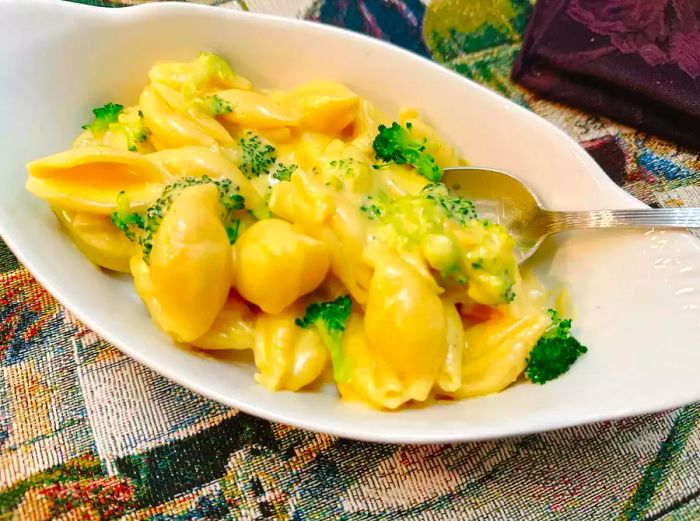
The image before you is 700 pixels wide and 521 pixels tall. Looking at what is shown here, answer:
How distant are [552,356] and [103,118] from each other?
110cm

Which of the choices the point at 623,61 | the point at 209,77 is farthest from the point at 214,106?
the point at 623,61

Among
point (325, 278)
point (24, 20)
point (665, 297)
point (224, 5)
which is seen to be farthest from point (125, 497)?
point (224, 5)

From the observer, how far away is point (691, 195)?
5.69 feet

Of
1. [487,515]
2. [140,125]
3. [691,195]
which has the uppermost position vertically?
[691,195]

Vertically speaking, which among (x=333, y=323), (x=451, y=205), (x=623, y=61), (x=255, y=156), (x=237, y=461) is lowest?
(x=237, y=461)

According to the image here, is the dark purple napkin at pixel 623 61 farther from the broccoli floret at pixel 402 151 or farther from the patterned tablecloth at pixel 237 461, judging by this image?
the patterned tablecloth at pixel 237 461

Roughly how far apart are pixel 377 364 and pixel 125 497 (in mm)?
573

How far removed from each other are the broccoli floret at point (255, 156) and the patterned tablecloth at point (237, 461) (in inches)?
19.7

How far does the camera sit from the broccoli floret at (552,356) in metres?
1.20

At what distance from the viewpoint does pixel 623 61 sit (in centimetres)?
178

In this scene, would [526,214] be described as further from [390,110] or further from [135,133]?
[135,133]

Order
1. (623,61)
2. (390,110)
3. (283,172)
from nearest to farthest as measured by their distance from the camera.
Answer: (283,172)
(390,110)
(623,61)

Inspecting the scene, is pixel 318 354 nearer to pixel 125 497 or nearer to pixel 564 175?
pixel 125 497

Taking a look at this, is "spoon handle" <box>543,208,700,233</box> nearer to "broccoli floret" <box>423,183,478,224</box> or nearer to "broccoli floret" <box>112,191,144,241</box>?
"broccoli floret" <box>423,183,478,224</box>
